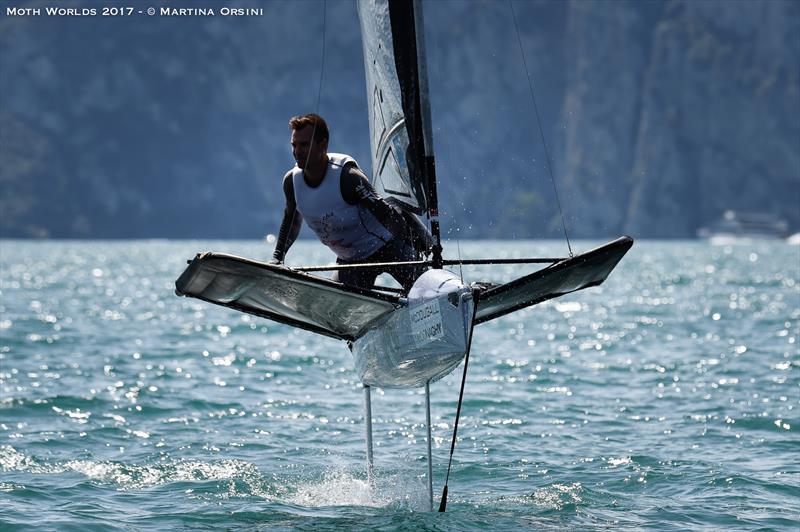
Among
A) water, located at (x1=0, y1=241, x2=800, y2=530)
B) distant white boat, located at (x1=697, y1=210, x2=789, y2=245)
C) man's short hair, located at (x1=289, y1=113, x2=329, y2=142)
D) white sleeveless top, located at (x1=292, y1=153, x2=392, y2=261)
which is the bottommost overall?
water, located at (x1=0, y1=241, x2=800, y2=530)

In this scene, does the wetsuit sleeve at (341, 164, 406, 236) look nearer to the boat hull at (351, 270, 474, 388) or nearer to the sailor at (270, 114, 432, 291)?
the sailor at (270, 114, 432, 291)

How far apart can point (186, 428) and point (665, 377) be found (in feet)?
26.4

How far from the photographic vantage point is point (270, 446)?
11938mm

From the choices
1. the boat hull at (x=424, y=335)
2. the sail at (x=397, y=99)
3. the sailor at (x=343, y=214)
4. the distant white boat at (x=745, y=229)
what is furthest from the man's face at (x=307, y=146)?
the distant white boat at (x=745, y=229)

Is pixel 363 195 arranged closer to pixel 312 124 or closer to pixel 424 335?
pixel 312 124

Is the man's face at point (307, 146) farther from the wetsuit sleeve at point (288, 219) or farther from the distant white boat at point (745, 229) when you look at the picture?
the distant white boat at point (745, 229)

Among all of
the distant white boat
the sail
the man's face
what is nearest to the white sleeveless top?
the man's face

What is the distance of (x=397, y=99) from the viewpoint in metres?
8.89

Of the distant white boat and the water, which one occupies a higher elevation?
the distant white boat

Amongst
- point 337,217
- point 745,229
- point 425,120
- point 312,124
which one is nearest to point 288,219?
point 337,217

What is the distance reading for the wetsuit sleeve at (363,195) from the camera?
8.55 meters

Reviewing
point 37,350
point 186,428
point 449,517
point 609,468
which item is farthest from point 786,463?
point 37,350

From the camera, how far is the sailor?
8547mm

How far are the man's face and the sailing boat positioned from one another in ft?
2.27
